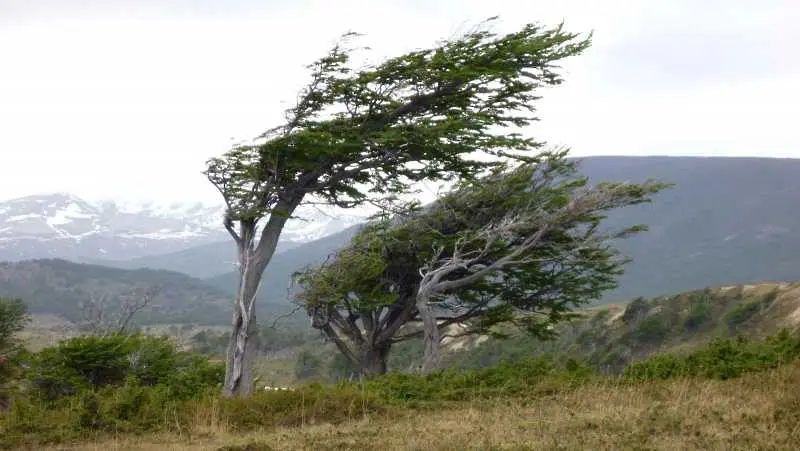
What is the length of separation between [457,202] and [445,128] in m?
7.38

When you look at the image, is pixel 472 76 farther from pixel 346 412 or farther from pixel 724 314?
pixel 724 314

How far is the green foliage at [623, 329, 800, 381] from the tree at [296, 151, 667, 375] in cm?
688

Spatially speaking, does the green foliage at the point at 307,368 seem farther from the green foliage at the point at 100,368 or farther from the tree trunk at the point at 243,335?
the tree trunk at the point at 243,335

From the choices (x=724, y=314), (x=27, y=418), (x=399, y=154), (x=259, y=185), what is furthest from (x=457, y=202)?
(x=724, y=314)

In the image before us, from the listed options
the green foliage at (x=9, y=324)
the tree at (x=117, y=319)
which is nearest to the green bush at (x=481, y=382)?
the tree at (x=117, y=319)

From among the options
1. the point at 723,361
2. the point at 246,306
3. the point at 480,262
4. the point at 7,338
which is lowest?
the point at 7,338

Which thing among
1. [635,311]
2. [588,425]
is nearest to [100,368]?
[588,425]

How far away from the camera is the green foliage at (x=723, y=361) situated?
11.1 m

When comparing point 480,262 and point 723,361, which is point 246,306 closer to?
point 480,262

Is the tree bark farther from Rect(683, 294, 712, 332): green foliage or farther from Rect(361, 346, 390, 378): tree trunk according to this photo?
Rect(683, 294, 712, 332): green foliage

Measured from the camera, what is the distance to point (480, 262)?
20.8m

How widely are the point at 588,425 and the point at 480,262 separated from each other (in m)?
13.1

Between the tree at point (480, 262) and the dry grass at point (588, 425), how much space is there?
27.3 ft

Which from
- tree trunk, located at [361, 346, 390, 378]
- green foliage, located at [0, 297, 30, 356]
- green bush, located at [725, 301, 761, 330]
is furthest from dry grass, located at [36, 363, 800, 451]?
green bush, located at [725, 301, 761, 330]
